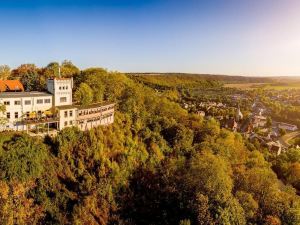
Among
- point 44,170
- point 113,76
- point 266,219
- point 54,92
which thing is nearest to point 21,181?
point 44,170

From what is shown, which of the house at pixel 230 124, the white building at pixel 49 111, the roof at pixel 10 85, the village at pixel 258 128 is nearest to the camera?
the white building at pixel 49 111

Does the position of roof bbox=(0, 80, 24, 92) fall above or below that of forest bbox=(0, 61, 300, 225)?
above

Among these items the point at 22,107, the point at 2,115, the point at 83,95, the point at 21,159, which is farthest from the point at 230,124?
the point at 21,159

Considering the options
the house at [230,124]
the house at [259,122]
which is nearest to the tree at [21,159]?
the house at [230,124]

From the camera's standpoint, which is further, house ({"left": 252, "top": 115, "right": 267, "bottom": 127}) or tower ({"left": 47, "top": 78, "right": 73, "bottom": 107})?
house ({"left": 252, "top": 115, "right": 267, "bottom": 127})

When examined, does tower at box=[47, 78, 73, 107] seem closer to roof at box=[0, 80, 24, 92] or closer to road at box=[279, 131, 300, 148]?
roof at box=[0, 80, 24, 92]

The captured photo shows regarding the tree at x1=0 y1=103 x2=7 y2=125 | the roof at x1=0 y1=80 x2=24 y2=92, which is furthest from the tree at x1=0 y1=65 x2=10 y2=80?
the tree at x1=0 y1=103 x2=7 y2=125

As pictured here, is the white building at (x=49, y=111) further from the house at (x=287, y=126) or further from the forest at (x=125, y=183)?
the house at (x=287, y=126)

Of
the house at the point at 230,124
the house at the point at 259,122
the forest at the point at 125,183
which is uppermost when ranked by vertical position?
the forest at the point at 125,183
